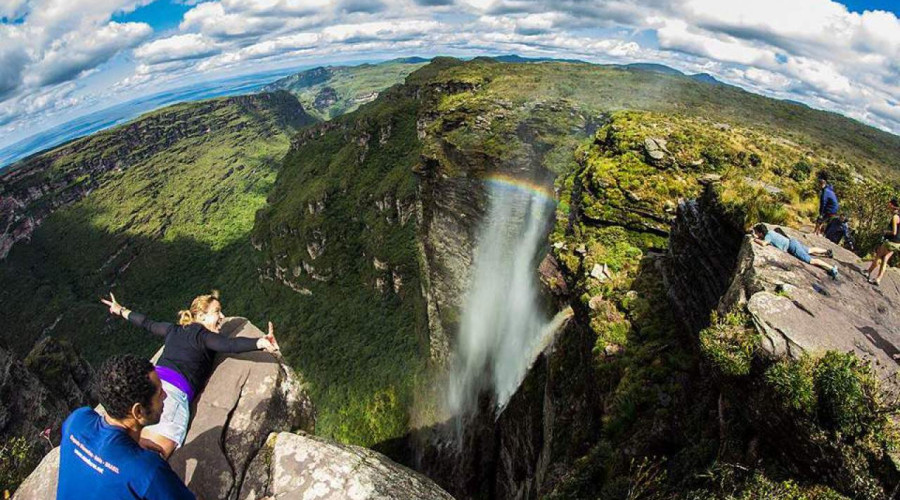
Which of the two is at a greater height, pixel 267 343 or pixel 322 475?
pixel 267 343

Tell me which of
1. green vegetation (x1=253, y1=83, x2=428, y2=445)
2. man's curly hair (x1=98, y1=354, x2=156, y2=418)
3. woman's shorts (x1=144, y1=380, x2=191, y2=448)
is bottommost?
green vegetation (x1=253, y1=83, x2=428, y2=445)

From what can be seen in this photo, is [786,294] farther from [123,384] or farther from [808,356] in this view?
[123,384]

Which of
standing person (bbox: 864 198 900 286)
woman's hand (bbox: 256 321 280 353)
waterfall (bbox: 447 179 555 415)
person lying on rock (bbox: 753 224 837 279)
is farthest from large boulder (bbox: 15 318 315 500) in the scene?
waterfall (bbox: 447 179 555 415)

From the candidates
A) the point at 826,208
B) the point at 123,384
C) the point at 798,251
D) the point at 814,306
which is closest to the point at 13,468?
the point at 123,384

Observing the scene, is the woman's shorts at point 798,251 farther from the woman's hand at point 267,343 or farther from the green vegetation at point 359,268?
the green vegetation at point 359,268

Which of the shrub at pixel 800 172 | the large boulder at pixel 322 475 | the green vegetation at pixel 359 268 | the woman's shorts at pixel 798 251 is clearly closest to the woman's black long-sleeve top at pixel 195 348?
the large boulder at pixel 322 475

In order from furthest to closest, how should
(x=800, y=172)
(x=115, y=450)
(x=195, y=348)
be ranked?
(x=800, y=172) < (x=195, y=348) < (x=115, y=450)

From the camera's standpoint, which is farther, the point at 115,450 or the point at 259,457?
the point at 259,457

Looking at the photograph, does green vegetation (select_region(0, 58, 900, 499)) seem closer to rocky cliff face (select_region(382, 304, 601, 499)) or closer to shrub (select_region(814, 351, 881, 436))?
shrub (select_region(814, 351, 881, 436))
